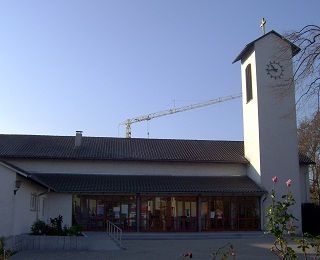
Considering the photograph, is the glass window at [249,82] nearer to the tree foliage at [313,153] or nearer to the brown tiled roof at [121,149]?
the brown tiled roof at [121,149]

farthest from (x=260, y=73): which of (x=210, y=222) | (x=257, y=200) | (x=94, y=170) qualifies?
(x=94, y=170)

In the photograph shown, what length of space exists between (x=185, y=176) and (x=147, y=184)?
368cm

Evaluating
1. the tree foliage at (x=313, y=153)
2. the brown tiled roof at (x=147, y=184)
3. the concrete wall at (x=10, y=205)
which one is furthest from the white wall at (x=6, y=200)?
the tree foliage at (x=313, y=153)

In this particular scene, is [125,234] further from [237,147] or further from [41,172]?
[237,147]

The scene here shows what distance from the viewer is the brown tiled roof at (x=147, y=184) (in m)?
31.5

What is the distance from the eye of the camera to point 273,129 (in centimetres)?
3366

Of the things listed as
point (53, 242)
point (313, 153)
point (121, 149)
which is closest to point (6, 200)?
point (53, 242)

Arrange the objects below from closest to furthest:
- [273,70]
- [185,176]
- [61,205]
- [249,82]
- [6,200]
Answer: [6,200]
[61,205]
[273,70]
[185,176]
[249,82]

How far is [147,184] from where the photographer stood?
108 feet

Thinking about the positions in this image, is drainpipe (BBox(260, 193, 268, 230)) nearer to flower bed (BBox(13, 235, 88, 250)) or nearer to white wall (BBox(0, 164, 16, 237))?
flower bed (BBox(13, 235, 88, 250))

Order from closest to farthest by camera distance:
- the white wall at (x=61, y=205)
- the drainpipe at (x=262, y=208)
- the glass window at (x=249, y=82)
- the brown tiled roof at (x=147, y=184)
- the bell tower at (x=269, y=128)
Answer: the brown tiled roof at (x=147, y=184), the white wall at (x=61, y=205), the drainpipe at (x=262, y=208), the bell tower at (x=269, y=128), the glass window at (x=249, y=82)

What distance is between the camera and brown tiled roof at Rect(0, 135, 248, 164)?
34.3m

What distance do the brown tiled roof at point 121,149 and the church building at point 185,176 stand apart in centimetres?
13

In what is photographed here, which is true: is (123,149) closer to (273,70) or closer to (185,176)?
(185,176)
